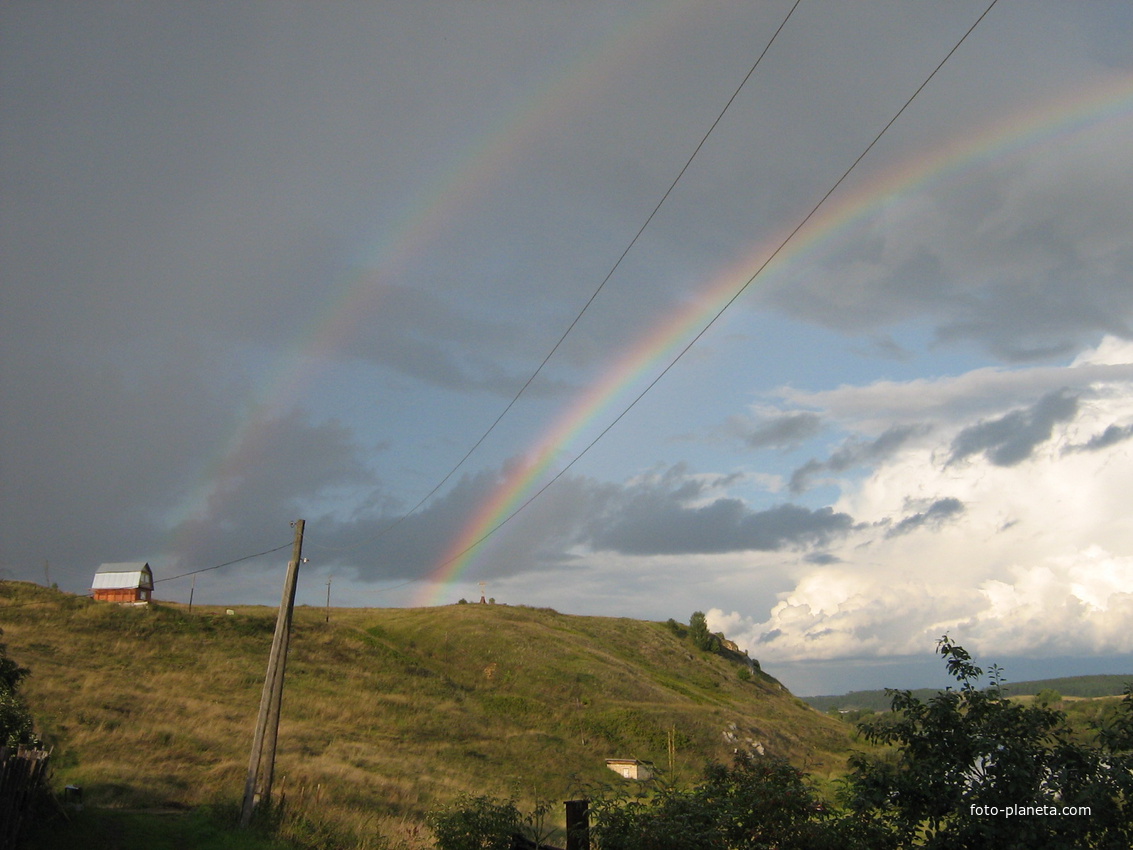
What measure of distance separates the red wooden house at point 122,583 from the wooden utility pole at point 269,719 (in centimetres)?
5523

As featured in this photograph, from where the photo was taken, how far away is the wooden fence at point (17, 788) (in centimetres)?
1220

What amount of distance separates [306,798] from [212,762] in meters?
6.57

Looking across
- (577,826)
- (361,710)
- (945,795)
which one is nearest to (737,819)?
(577,826)

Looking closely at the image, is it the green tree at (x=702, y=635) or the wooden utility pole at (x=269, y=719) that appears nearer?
the wooden utility pole at (x=269, y=719)

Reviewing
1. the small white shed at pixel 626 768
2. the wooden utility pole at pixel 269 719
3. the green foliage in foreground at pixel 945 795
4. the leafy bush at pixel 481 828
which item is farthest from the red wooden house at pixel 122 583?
the green foliage in foreground at pixel 945 795

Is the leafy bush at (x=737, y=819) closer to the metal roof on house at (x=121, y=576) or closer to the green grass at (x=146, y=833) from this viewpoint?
the green grass at (x=146, y=833)

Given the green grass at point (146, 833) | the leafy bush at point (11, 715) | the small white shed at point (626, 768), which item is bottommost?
the green grass at point (146, 833)

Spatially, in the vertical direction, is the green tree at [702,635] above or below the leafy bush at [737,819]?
above

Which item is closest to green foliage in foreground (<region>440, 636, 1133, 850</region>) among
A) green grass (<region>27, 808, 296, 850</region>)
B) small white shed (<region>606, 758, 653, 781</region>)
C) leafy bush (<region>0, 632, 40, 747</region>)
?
green grass (<region>27, 808, 296, 850</region>)

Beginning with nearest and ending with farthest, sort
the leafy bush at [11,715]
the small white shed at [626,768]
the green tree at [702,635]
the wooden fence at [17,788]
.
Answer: the wooden fence at [17,788] → the leafy bush at [11,715] → the small white shed at [626,768] → the green tree at [702,635]

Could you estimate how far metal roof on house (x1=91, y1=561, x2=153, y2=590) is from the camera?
71875 mm

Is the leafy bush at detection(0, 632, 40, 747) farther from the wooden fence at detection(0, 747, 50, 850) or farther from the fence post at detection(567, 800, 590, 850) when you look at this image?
the fence post at detection(567, 800, 590, 850)

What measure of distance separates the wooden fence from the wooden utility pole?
651 centimetres

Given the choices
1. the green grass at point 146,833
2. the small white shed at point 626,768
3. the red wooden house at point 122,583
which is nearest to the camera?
the green grass at point 146,833
